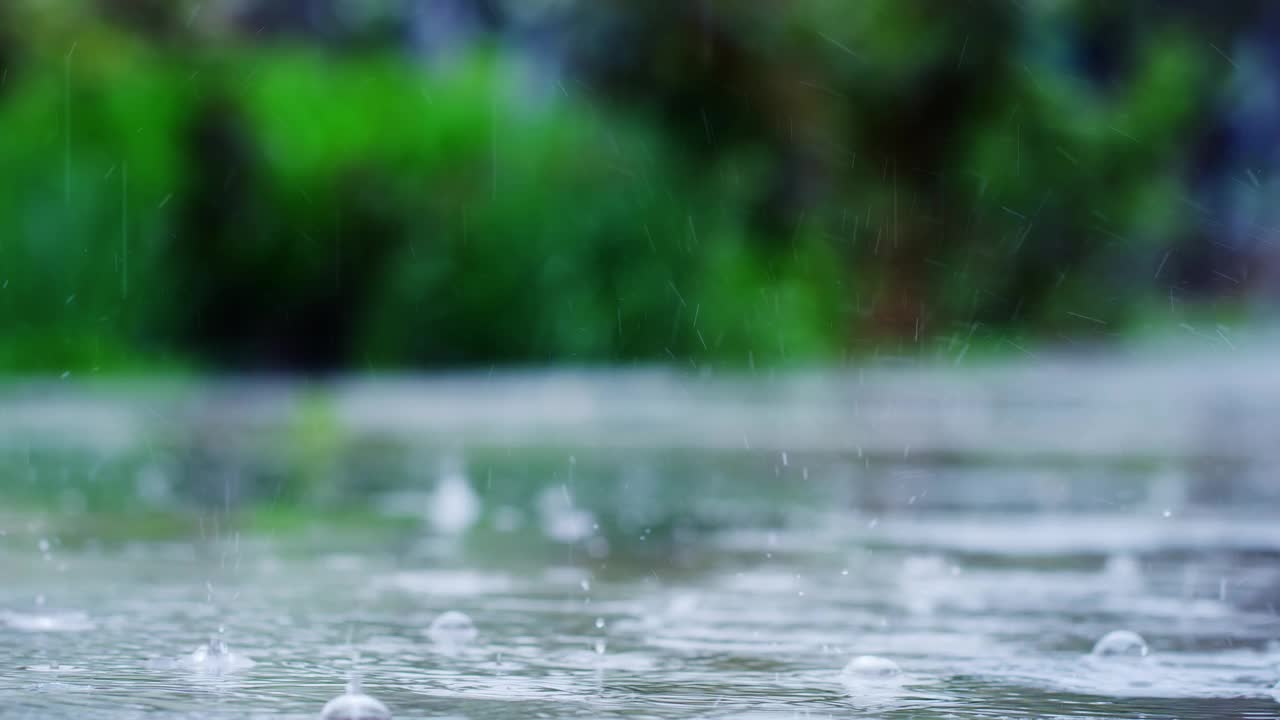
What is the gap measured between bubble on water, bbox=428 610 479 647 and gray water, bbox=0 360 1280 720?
0.03m

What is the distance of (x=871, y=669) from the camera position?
2.91 m

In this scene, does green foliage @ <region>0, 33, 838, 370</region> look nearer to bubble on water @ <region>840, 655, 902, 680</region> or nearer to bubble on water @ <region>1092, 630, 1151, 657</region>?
bubble on water @ <region>1092, 630, 1151, 657</region>

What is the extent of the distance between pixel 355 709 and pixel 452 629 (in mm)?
1009

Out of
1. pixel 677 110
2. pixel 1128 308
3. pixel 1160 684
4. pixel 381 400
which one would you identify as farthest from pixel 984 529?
pixel 1128 308

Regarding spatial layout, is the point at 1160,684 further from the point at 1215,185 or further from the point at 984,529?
the point at 1215,185

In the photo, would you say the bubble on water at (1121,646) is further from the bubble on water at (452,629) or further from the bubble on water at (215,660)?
the bubble on water at (215,660)

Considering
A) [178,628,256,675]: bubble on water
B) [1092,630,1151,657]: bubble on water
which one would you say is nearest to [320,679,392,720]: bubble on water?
[178,628,256,675]: bubble on water

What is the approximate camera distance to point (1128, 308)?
25.3 m

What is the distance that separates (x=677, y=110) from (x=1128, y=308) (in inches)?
342

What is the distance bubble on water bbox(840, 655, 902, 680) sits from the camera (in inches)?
114

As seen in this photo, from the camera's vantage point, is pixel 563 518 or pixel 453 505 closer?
pixel 563 518

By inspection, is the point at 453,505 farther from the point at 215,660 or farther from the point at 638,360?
the point at 638,360

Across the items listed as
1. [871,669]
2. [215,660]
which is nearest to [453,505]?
[215,660]

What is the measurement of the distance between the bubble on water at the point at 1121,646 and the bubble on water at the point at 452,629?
0.93 meters
